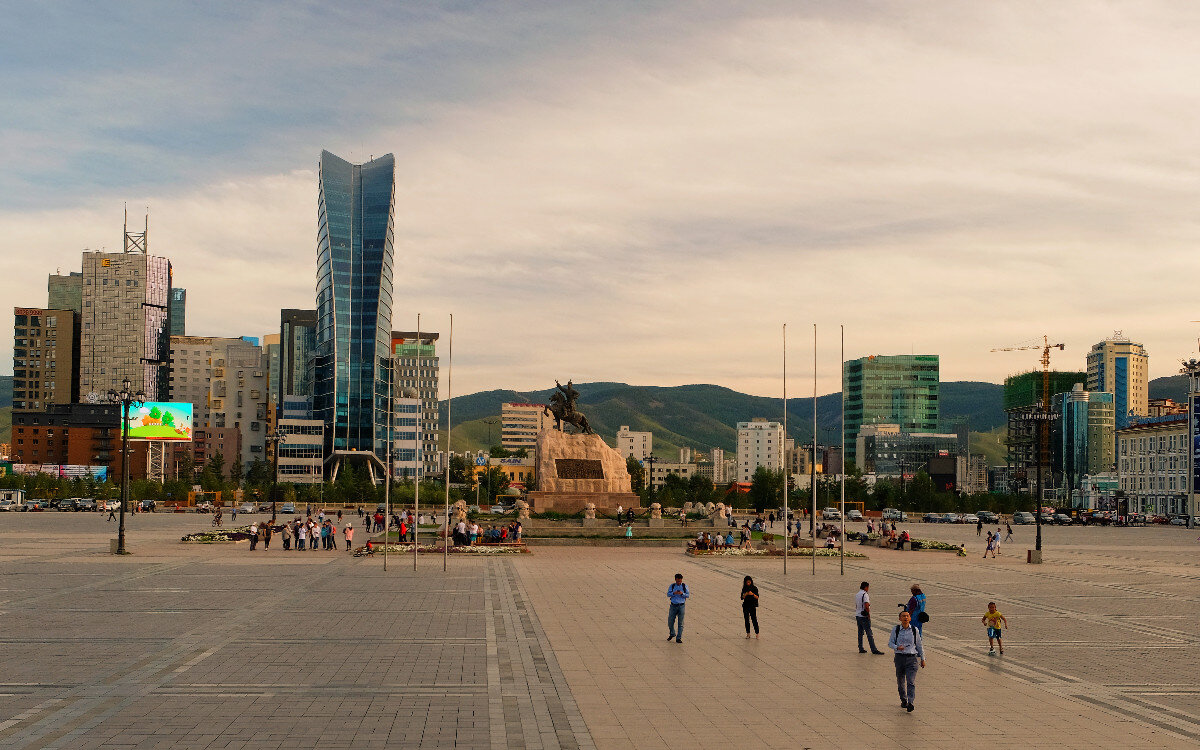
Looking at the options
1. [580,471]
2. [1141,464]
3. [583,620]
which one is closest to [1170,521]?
[1141,464]

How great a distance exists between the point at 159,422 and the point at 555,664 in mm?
128258

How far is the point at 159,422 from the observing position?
452ft

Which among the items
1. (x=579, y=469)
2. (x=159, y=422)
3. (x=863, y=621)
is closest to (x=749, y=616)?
(x=863, y=621)

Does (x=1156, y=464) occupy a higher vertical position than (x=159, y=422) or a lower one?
lower

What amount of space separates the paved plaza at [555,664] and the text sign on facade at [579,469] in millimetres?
32862

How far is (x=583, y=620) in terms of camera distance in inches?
1103

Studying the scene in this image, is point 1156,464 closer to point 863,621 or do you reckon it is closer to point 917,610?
point 863,621

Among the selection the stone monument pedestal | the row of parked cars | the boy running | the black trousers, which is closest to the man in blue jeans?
the black trousers

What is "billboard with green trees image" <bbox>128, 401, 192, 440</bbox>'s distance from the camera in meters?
136

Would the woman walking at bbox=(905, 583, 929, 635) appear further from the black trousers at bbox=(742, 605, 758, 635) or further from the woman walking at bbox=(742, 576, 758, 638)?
the black trousers at bbox=(742, 605, 758, 635)

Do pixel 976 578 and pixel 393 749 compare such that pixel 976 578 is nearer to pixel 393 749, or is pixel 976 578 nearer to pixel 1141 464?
pixel 393 749

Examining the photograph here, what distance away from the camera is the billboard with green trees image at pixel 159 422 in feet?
447

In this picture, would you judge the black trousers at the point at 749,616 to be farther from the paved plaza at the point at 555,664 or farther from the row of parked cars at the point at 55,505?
the row of parked cars at the point at 55,505

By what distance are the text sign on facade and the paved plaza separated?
3286 centimetres
